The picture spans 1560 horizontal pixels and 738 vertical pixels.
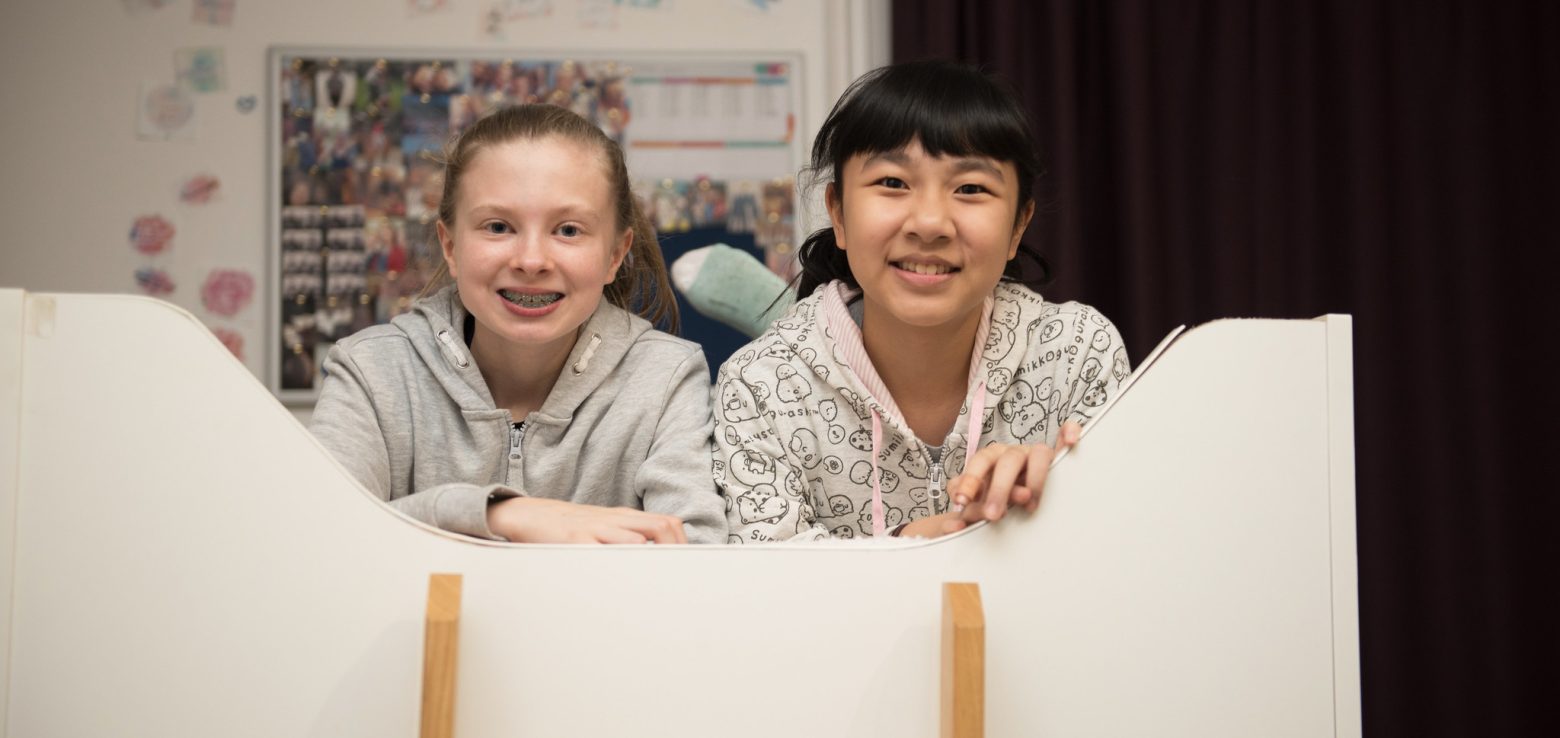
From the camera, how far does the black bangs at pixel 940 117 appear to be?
107cm

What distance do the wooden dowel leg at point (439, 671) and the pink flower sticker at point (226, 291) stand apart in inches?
63.4

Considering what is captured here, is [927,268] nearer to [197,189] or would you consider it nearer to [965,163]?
[965,163]

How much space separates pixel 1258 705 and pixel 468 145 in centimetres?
87

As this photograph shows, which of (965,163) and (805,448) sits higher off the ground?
(965,163)

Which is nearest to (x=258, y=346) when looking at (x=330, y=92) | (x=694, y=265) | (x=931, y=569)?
Result: (x=330, y=92)

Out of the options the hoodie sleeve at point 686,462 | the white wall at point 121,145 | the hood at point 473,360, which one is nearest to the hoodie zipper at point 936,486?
the hoodie sleeve at point 686,462

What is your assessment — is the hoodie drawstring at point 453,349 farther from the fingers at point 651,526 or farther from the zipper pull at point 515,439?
the fingers at point 651,526

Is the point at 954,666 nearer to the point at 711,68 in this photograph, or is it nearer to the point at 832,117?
the point at 832,117

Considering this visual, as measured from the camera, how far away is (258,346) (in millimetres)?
2076

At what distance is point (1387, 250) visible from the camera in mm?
2092

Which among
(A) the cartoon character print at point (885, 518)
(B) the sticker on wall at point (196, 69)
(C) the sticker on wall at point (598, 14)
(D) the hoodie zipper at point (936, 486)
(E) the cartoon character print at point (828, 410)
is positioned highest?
→ (C) the sticker on wall at point (598, 14)

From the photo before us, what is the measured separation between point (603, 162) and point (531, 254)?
0.15 metres

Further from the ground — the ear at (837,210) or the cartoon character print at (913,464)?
the ear at (837,210)

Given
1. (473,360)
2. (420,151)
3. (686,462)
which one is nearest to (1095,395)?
(686,462)
